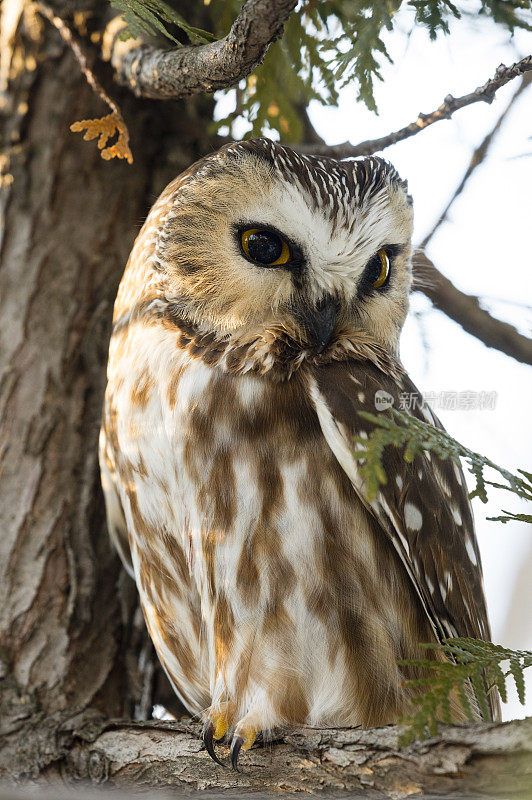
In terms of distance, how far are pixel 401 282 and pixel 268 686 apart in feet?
4.30

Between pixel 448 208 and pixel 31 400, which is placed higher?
pixel 448 208

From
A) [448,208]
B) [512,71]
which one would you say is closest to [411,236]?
[448,208]

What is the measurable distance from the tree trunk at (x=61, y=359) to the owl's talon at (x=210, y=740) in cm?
68

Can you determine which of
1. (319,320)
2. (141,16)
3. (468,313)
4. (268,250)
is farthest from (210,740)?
(141,16)

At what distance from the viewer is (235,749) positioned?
1.84 metres

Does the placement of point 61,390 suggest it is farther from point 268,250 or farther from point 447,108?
point 447,108

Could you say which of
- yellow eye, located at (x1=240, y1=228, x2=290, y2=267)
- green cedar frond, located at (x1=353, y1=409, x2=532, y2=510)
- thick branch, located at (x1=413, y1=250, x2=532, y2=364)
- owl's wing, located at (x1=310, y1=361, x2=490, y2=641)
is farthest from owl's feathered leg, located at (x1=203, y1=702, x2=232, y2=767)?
thick branch, located at (x1=413, y1=250, x2=532, y2=364)

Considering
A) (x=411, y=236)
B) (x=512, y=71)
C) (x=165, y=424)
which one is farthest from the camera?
(x=411, y=236)

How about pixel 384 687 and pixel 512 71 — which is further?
pixel 384 687

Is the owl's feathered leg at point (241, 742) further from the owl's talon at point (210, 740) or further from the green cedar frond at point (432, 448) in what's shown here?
the green cedar frond at point (432, 448)

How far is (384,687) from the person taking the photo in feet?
6.56

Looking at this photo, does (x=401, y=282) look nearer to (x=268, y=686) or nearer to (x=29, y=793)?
(x=268, y=686)

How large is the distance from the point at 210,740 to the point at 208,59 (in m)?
1.72

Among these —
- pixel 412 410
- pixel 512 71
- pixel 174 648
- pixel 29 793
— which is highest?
pixel 512 71
